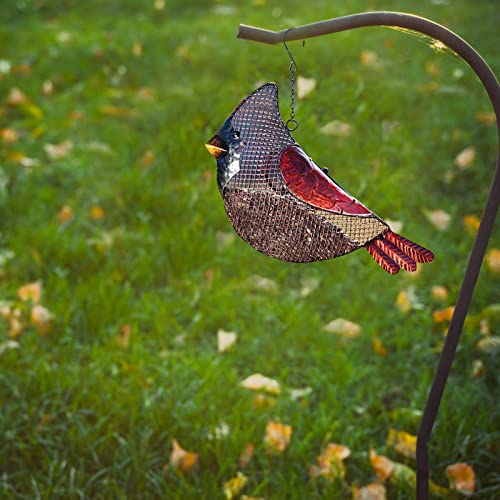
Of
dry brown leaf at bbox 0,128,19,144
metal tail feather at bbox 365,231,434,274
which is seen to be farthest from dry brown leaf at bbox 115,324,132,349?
dry brown leaf at bbox 0,128,19,144

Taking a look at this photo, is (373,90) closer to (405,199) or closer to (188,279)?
(405,199)

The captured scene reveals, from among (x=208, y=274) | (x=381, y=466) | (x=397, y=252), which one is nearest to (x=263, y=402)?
(x=381, y=466)

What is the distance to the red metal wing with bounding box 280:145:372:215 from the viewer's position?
1.37 metres

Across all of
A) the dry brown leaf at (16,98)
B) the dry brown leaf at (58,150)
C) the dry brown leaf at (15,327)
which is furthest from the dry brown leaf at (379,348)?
the dry brown leaf at (16,98)

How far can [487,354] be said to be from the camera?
8.40 ft

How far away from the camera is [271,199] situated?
135 cm

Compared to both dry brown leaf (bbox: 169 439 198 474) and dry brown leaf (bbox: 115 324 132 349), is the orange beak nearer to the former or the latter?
dry brown leaf (bbox: 169 439 198 474)

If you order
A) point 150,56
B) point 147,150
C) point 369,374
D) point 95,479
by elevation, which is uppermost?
point 150,56

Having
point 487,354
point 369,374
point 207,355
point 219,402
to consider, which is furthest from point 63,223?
point 487,354

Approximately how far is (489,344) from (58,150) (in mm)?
2361

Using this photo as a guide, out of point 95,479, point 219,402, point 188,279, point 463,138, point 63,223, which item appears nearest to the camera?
point 95,479

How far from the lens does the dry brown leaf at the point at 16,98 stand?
4.11 meters

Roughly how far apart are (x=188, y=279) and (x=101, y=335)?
452 mm

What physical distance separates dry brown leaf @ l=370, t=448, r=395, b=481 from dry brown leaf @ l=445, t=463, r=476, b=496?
0.56 feet
